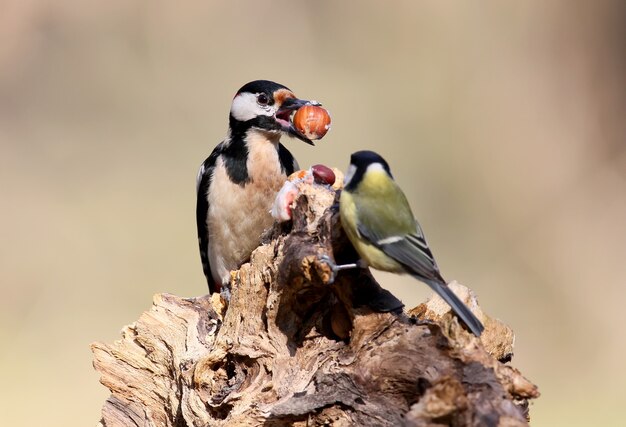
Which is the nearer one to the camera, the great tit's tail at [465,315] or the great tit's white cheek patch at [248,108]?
the great tit's tail at [465,315]

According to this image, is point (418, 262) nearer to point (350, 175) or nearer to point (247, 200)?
point (350, 175)

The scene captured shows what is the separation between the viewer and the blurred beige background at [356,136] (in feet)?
24.5

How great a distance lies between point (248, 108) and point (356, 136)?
10.7 feet

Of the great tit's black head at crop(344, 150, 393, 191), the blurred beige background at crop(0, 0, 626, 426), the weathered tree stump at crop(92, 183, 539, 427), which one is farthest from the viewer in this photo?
the blurred beige background at crop(0, 0, 626, 426)

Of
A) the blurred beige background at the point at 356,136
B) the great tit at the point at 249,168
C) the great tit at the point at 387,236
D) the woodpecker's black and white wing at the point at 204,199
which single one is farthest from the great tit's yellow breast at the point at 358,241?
the blurred beige background at the point at 356,136

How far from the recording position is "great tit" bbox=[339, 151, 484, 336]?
3.05 meters

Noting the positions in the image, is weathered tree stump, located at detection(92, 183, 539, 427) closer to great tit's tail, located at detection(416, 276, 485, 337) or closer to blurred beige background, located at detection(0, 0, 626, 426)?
great tit's tail, located at detection(416, 276, 485, 337)

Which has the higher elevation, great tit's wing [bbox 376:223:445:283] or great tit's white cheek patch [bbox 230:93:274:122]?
great tit's white cheek patch [bbox 230:93:274:122]

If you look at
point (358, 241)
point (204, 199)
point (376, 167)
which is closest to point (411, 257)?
point (358, 241)

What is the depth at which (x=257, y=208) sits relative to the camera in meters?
4.62

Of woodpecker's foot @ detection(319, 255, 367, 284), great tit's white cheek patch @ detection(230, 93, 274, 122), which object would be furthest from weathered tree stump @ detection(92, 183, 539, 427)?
great tit's white cheek patch @ detection(230, 93, 274, 122)

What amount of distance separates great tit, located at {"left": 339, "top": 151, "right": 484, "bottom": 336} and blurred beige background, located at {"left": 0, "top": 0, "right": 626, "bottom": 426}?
4.07m

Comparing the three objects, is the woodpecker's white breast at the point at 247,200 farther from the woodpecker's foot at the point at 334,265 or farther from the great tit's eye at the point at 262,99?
the woodpecker's foot at the point at 334,265

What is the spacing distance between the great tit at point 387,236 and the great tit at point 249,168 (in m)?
1.32
